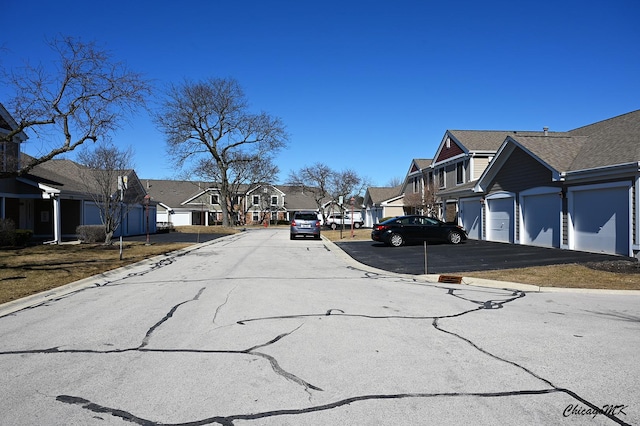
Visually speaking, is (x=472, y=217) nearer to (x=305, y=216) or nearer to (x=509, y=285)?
(x=305, y=216)

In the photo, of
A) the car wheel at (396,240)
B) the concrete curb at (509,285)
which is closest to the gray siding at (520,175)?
the car wheel at (396,240)

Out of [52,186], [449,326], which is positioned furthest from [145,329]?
[52,186]

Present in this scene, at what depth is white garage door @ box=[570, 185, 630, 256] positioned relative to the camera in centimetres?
1450

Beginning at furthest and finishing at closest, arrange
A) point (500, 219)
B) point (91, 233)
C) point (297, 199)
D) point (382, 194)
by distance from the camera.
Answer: point (297, 199) → point (382, 194) → point (91, 233) → point (500, 219)

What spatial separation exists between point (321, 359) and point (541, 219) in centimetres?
1655

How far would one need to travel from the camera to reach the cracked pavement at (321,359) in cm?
390

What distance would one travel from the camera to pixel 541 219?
19.0 m

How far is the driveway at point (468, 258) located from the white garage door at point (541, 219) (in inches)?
24.6

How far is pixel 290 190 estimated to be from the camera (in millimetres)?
76688

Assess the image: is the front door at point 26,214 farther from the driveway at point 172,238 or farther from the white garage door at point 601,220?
the white garage door at point 601,220

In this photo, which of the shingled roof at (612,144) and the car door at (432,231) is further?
the car door at (432,231)

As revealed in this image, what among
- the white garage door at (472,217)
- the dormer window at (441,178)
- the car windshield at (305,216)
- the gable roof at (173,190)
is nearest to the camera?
the white garage door at (472,217)

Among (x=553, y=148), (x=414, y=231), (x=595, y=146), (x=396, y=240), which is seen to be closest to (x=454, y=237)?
(x=414, y=231)

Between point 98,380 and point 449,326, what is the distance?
4.64 m
